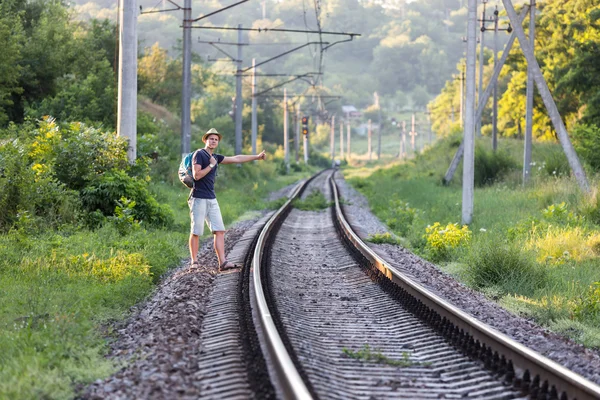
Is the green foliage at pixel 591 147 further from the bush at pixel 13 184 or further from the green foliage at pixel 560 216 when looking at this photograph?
the bush at pixel 13 184

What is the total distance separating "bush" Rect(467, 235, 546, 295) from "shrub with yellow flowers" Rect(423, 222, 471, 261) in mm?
2526

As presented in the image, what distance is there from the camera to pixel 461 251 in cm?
1443

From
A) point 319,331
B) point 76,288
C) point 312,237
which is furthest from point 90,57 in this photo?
point 319,331

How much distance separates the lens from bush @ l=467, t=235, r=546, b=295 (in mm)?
11070

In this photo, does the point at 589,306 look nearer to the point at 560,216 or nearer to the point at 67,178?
the point at 560,216

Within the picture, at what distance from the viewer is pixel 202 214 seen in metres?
11.8

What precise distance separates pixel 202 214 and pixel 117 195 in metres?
5.49

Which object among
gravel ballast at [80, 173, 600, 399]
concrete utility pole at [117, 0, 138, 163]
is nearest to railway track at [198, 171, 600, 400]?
gravel ballast at [80, 173, 600, 399]

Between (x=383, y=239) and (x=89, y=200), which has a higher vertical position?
(x=89, y=200)

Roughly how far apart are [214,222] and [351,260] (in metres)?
2.87

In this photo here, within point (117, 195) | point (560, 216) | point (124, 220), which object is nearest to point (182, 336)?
point (124, 220)

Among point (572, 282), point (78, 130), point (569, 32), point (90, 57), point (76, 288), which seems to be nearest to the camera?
point (76, 288)

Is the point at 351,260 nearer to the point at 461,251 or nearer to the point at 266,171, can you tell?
the point at 461,251

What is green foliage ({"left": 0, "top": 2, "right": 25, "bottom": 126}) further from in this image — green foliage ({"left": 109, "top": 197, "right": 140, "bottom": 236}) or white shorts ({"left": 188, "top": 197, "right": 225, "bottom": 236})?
white shorts ({"left": 188, "top": 197, "right": 225, "bottom": 236})
